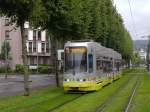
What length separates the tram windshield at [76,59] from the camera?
30.9 metres

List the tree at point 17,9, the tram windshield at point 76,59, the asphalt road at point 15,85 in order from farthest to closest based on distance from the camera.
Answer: the asphalt road at point 15,85
the tram windshield at point 76,59
the tree at point 17,9

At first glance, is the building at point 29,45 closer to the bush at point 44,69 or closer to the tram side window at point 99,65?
the bush at point 44,69

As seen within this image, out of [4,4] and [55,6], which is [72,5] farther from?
[4,4]

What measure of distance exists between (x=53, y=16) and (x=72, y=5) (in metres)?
1.61

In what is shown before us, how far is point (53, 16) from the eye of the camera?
33.4m

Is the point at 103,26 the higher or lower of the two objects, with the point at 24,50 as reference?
higher

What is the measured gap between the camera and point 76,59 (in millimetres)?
30953

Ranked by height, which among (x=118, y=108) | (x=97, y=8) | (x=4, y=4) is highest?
(x=97, y=8)

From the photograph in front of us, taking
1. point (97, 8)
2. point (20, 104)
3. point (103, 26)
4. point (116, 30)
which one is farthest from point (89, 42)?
point (116, 30)

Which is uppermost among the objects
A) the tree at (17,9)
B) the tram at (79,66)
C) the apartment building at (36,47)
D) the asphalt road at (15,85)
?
the apartment building at (36,47)

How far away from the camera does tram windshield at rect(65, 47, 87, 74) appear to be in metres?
30.9

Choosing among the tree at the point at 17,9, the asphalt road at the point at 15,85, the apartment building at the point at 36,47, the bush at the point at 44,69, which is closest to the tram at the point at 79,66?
the asphalt road at the point at 15,85

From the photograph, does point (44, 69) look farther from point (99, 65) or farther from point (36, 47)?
point (99, 65)

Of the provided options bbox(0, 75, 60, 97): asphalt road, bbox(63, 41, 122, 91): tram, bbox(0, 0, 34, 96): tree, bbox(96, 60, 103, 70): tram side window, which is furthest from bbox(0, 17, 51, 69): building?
bbox(0, 0, 34, 96): tree
